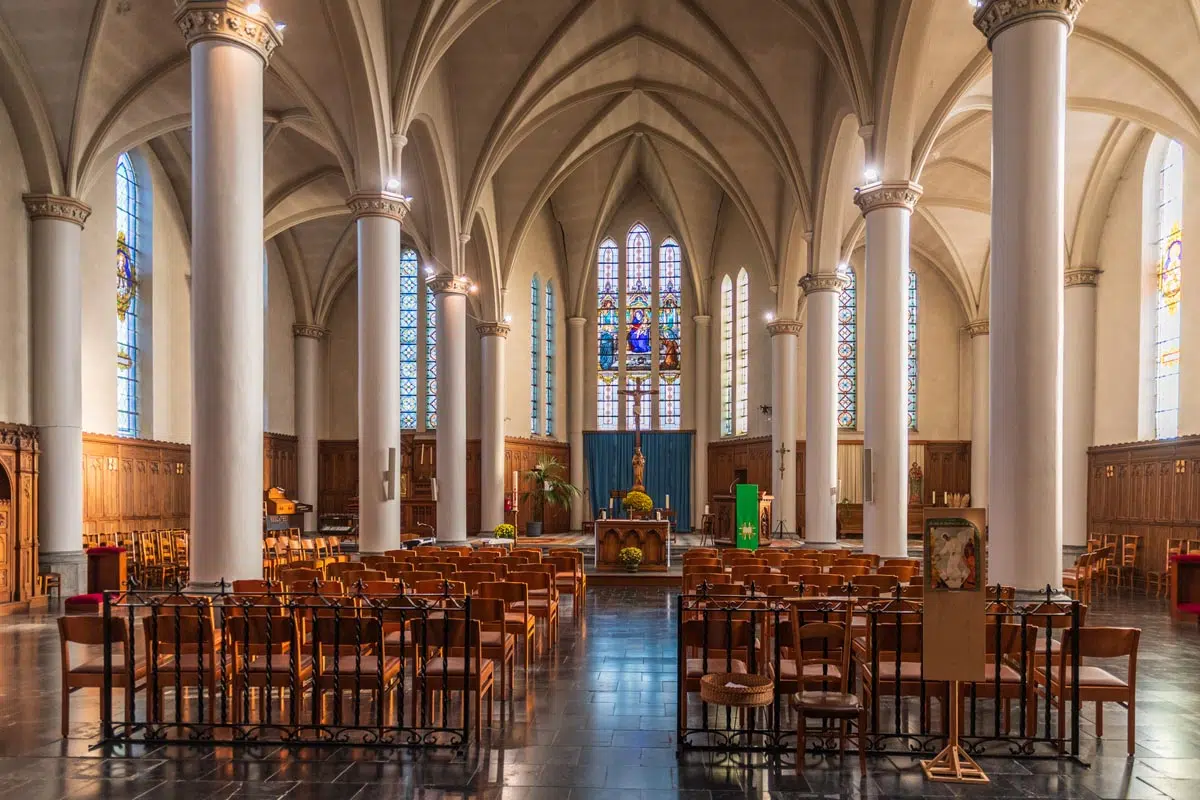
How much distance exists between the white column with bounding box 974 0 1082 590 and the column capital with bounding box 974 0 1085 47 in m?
0.01

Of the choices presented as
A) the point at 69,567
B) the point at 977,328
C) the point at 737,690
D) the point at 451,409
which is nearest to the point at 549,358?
the point at 451,409

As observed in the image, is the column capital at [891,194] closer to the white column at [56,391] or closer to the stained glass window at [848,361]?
the stained glass window at [848,361]

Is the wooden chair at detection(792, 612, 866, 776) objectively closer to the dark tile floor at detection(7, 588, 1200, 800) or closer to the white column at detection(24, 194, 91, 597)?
the dark tile floor at detection(7, 588, 1200, 800)

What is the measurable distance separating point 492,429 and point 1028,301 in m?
18.3

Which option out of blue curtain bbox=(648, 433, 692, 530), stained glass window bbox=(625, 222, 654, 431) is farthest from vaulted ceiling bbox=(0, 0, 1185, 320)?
blue curtain bbox=(648, 433, 692, 530)

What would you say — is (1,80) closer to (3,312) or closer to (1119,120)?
(3,312)

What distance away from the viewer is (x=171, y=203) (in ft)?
76.0

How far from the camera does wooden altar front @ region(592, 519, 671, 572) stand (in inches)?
765

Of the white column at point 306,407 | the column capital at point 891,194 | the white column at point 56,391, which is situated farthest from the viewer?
the white column at point 306,407

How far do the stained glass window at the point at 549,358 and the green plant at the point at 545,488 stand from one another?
4.97 feet

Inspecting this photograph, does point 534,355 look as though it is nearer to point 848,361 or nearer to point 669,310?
point 669,310

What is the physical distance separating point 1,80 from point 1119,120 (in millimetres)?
24036

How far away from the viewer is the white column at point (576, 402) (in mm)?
32750

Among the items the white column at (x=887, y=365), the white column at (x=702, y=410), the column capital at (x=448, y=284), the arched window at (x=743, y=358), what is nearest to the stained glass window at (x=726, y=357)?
the arched window at (x=743, y=358)
